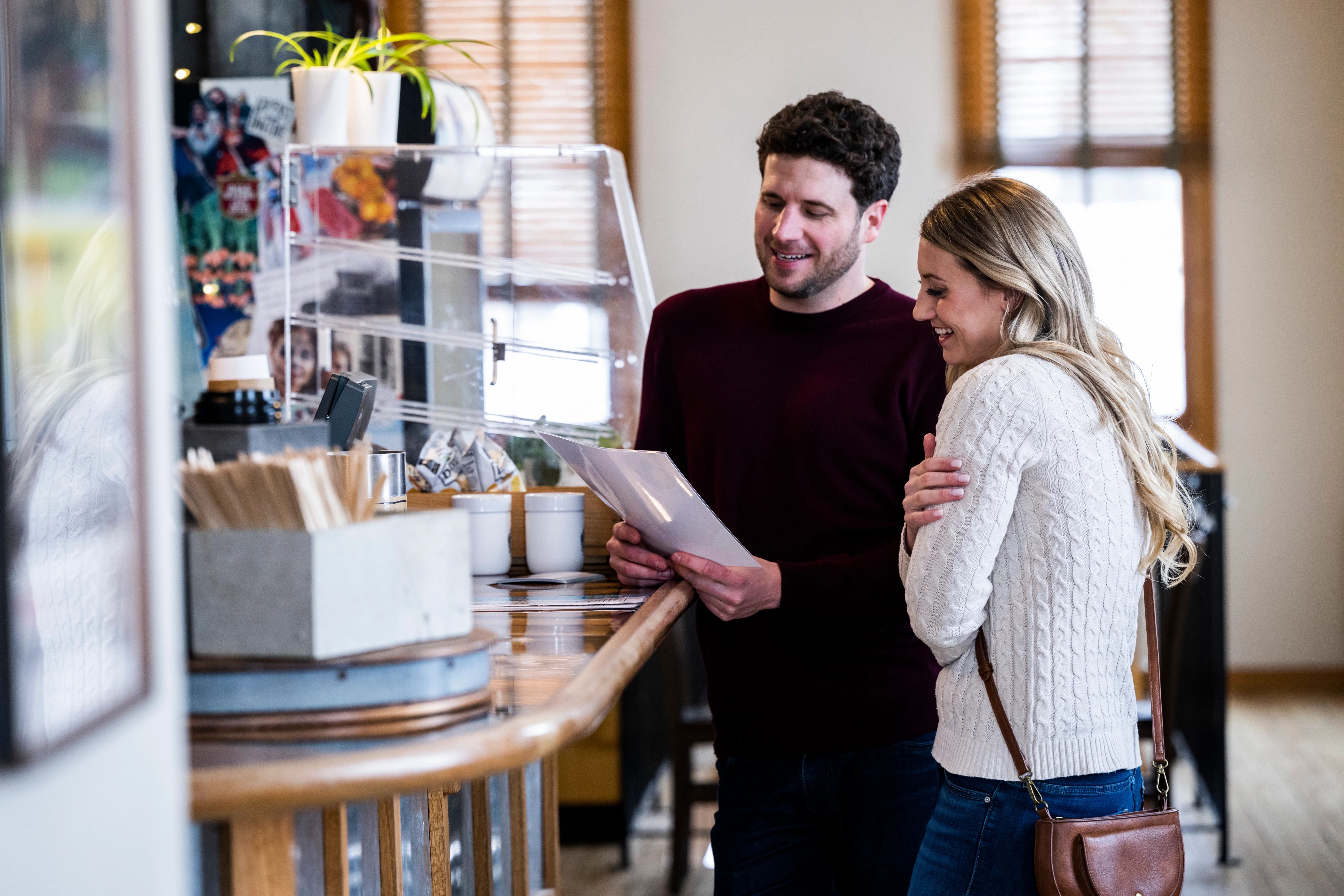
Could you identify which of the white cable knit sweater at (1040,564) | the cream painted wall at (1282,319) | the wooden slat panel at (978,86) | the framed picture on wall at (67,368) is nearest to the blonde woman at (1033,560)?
the white cable knit sweater at (1040,564)

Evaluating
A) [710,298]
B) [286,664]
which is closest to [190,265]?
[710,298]

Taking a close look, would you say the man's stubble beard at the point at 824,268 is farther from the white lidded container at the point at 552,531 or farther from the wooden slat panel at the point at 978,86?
the wooden slat panel at the point at 978,86

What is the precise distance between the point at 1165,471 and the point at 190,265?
1.98 meters

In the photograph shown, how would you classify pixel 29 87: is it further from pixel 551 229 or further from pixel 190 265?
pixel 551 229

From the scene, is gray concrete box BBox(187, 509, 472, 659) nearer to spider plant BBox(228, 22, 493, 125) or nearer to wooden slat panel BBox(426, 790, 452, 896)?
wooden slat panel BBox(426, 790, 452, 896)

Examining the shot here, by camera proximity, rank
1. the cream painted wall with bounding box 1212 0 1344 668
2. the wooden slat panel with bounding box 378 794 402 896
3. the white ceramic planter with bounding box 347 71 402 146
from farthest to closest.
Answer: the cream painted wall with bounding box 1212 0 1344 668 → the white ceramic planter with bounding box 347 71 402 146 → the wooden slat panel with bounding box 378 794 402 896

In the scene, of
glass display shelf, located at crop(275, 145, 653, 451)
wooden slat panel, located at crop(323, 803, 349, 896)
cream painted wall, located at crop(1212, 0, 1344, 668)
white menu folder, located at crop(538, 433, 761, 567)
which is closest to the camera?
wooden slat panel, located at crop(323, 803, 349, 896)

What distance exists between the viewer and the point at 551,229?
5160 millimetres

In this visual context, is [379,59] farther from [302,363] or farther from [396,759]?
[396,759]

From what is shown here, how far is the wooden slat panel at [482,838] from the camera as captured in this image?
5.03 feet

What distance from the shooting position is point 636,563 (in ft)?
4.96

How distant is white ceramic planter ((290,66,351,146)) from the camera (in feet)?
7.12

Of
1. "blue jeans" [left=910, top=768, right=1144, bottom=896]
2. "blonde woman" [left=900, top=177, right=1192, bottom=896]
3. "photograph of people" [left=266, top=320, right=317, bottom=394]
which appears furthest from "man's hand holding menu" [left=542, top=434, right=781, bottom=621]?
"photograph of people" [left=266, top=320, right=317, bottom=394]

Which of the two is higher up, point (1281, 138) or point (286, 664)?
point (1281, 138)
